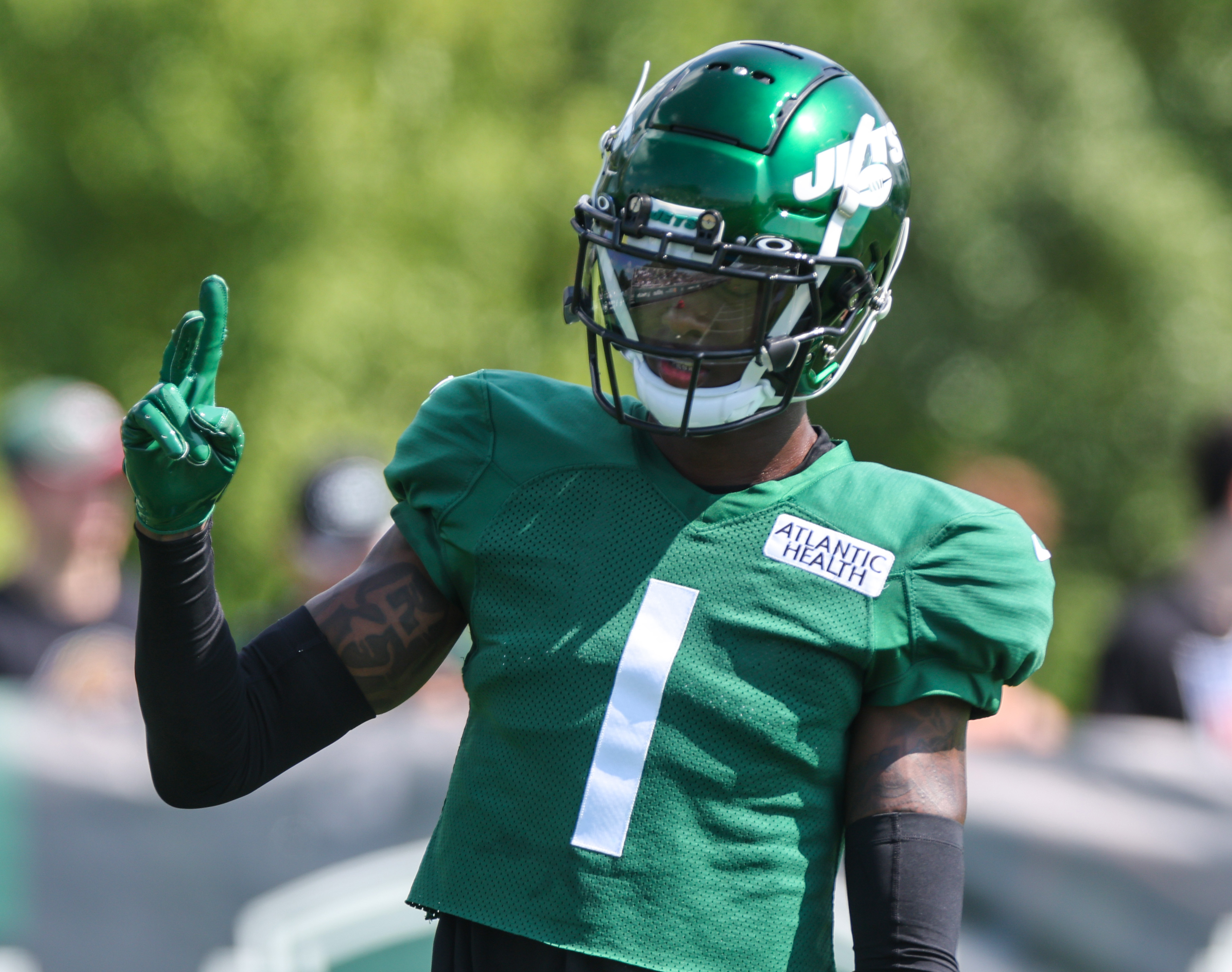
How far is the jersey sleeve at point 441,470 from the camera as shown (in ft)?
6.06

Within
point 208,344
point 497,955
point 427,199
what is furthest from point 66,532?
point 427,199

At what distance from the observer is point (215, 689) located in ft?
5.72

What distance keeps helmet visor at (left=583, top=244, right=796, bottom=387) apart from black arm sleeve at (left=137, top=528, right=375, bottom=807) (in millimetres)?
582

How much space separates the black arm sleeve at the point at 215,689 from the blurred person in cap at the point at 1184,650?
9.42 ft

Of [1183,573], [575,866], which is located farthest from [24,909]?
[1183,573]

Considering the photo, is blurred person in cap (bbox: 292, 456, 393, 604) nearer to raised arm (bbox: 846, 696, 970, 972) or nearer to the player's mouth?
the player's mouth

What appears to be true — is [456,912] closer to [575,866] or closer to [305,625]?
[575,866]

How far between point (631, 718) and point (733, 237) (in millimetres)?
595

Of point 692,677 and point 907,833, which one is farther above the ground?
point 692,677

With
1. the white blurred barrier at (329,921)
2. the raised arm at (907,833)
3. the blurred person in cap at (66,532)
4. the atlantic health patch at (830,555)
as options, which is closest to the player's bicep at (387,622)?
the atlantic health patch at (830,555)

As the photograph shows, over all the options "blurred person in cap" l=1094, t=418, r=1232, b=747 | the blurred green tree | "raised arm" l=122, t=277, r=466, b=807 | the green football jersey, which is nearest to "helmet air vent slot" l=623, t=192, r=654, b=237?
the green football jersey

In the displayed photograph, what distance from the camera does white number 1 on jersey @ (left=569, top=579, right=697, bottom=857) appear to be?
5.47 ft

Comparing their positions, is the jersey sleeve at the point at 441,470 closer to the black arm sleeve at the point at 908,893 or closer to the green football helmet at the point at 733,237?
the green football helmet at the point at 733,237

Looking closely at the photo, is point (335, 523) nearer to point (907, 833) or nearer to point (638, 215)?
point (638, 215)
